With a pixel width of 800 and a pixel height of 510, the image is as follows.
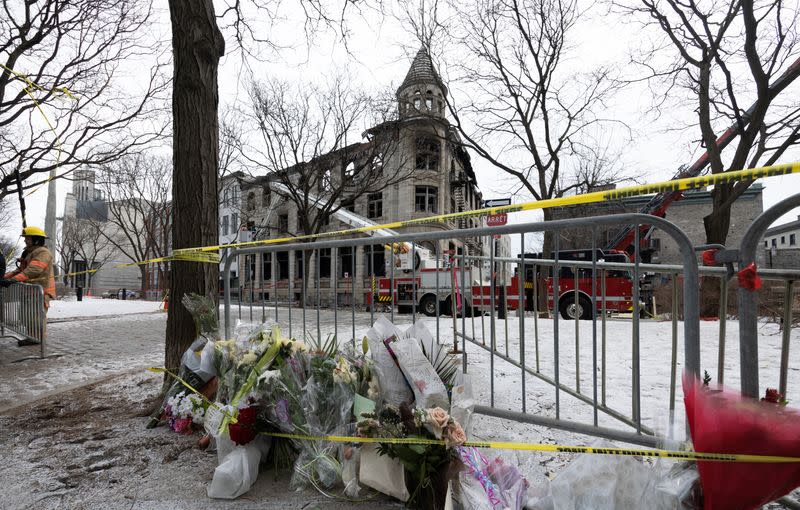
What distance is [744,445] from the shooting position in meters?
1.36

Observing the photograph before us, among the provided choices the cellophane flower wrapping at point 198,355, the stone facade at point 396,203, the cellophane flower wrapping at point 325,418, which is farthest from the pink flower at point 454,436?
the cellophane flower wrapping at point 198,355

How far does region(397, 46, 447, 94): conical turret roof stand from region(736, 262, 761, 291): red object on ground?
14743mm

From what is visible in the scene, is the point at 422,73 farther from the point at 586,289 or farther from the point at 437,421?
the point at 437,421

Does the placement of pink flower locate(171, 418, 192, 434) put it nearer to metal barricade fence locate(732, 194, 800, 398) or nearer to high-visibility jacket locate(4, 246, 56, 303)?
metal barricade fence locate(732, 194, 800, 398)

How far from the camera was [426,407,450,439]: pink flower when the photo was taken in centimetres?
186

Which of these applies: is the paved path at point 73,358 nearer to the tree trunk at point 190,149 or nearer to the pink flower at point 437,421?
the tree trunk at point 190,149

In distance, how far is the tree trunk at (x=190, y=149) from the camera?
11.6 feet

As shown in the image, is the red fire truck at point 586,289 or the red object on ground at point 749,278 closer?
the red object on ground at point 749,278

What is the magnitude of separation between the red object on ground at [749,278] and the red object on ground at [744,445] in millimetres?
429

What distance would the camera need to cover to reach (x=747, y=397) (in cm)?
153

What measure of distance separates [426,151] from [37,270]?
1535 cm

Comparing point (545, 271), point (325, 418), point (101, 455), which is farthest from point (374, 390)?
point (545, 271)

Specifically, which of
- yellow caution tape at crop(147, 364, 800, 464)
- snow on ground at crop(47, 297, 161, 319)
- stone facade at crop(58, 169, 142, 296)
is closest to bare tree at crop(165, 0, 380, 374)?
yellow caution tape at crop(147, 364, 800, 464)

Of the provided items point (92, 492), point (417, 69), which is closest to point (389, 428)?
point (92, 492)
